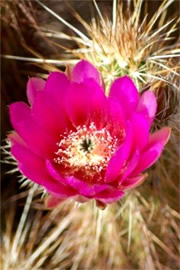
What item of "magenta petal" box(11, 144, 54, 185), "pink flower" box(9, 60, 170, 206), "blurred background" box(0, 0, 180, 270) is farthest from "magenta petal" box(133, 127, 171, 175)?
"blurred background" box(0, 0, 180, 270)

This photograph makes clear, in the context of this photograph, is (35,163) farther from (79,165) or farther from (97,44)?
(97,44)

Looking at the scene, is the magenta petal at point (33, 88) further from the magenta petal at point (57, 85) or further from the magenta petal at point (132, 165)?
the magenta petal at point (132, 165)

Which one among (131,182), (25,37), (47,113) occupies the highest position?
(25,37)

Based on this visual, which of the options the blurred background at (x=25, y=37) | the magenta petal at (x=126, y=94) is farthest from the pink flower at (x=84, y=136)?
the blurred background at (x=25, y=37)

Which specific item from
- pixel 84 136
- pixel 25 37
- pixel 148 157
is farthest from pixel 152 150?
pixel 25 37

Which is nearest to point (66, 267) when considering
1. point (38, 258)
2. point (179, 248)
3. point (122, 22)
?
point (38, 258)

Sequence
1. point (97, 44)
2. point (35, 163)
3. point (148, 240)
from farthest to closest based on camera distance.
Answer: point (148, 240) → point (97, 44) → point (35, 163)

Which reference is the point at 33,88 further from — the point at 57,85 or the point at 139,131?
the point at 139,131
